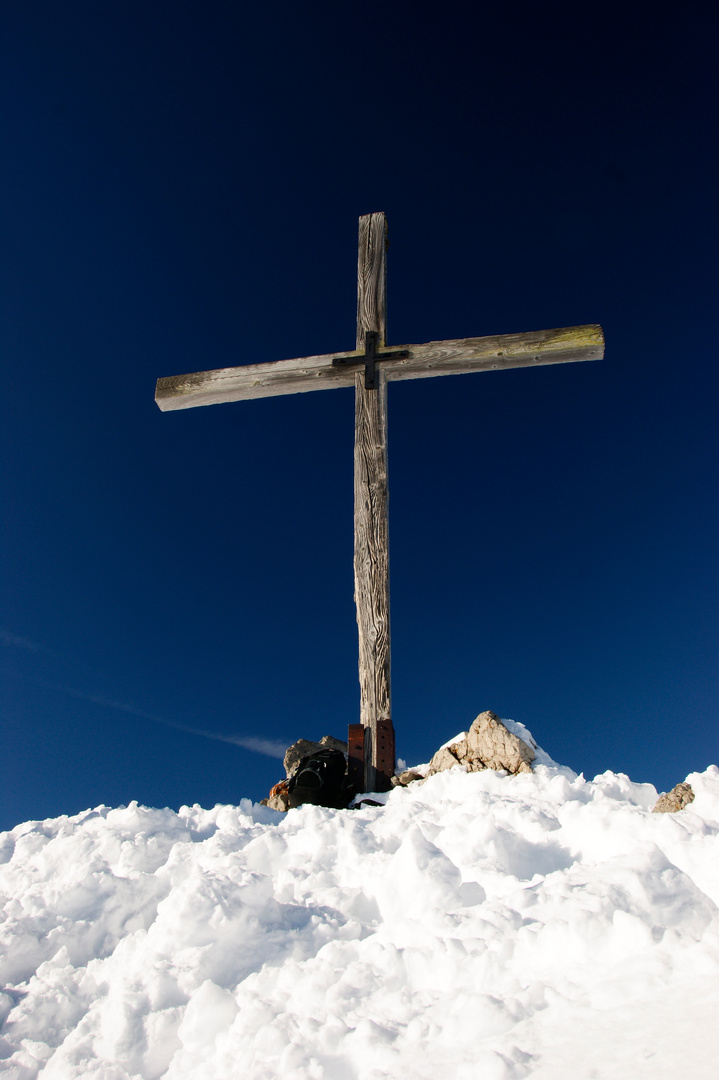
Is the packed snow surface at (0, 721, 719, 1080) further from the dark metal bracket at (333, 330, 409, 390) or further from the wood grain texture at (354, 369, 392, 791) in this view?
the dark metal bracket at (333, 330, 409, 390)

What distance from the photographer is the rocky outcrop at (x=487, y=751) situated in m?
4.29

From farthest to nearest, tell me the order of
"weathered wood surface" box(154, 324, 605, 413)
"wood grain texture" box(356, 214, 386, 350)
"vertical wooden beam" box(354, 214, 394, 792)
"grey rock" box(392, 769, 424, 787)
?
"wood grain texture" box(356, 214, 386, 350)
"weathered wood surface" box(154, 324, 605, 413)
"vertical wooden beam" box(354, 214, 394, 792)
"grey rock" box(392, 769, 424, 787)

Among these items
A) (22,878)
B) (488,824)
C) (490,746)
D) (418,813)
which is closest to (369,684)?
(490,746)

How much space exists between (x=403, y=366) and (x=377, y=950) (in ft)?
17.6

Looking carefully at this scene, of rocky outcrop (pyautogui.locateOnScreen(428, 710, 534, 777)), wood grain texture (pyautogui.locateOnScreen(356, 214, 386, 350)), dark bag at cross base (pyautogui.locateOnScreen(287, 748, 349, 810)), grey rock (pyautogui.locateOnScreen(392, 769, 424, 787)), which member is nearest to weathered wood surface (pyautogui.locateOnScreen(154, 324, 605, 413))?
wood grain texture (pyautogui.locateOnScreen(356, 214, 386, 350))

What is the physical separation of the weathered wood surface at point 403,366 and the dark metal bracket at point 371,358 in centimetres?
4

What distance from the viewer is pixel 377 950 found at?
2.01 m

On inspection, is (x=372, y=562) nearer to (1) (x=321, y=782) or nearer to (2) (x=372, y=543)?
(2) (x=372, y=543)

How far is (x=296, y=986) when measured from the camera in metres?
1.91

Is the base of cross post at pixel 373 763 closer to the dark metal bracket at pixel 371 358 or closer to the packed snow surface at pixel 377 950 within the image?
the packed snow surface at pixel 377 950

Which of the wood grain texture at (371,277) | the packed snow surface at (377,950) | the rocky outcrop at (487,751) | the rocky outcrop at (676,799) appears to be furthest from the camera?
the wood grain texture at (371,277)

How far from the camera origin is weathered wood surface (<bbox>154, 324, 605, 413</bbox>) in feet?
19.7

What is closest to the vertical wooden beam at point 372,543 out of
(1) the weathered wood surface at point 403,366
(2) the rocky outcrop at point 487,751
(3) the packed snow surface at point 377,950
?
(1) the weathered wood surface at point 403,366

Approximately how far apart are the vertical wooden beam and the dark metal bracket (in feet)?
0.22
